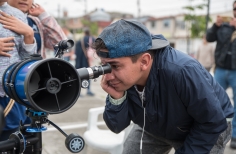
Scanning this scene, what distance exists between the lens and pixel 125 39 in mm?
1528

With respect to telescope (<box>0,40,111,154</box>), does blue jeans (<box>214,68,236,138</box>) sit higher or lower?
lower

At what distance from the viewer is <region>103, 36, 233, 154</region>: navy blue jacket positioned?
160cm

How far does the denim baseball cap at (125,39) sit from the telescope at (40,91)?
10.5 inches

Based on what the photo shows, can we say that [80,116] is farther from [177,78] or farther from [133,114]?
[177,78]

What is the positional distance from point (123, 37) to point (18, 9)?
0.87 meters

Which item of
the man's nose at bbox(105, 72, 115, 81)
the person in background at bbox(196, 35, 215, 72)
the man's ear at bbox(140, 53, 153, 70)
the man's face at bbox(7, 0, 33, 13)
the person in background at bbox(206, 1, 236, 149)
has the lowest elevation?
the person in background at bbox(196, 35, 215, 72)

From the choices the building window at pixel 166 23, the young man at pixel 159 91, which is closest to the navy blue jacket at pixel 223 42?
→ the young man at pixel 159 91

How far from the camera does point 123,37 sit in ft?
5.02

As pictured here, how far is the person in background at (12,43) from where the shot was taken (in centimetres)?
173

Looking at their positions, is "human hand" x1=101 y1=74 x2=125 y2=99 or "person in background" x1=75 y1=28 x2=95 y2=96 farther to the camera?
"person in background" x1=75 y1=28 x2=95 y2=96

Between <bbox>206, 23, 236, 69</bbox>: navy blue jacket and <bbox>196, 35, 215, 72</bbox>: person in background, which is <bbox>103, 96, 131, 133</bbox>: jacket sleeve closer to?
<bbox>206, 23, 236, 69</bbox>: navy blue jacket

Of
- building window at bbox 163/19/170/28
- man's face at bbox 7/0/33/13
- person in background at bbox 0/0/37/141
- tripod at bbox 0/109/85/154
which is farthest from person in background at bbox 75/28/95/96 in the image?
building window at bbox 163/19/170/28

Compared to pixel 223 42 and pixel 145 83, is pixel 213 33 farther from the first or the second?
pixel 145 83

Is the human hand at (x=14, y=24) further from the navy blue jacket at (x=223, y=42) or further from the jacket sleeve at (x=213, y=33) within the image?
the jacket sleeve at (x=213, y=33)
